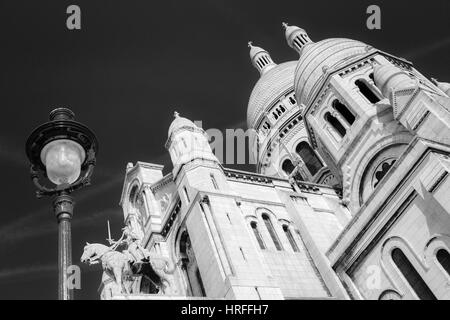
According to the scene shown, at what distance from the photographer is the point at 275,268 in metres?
24.0

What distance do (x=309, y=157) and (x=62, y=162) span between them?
36154mm

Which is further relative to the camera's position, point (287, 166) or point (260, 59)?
point (260, 59)

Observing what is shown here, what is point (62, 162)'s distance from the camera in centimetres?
783

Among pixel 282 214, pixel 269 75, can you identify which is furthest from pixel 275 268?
pixel 269 75

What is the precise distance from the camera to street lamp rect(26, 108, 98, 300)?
25.6ft

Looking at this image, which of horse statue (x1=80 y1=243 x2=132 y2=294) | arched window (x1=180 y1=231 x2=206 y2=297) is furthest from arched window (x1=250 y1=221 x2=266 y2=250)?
horse statue (x1=80 y1=243 x2=132 y2=294)

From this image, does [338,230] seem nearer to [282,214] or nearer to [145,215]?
[282,214]

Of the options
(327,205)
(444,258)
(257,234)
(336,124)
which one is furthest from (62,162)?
(336,124)

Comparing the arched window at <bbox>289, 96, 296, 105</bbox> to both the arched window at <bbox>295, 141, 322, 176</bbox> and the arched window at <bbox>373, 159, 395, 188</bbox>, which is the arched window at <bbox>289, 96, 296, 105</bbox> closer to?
the arched window at <bbox>295, 141, 322, 176</bbox>

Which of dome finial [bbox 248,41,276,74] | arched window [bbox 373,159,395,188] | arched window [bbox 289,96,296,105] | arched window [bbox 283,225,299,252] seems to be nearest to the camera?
arched window [bbox 283,225,299,252]

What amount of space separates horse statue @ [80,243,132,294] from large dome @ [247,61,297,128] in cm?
Answer: 3167

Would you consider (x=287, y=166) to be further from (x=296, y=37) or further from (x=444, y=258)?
(x=444, y=258)
